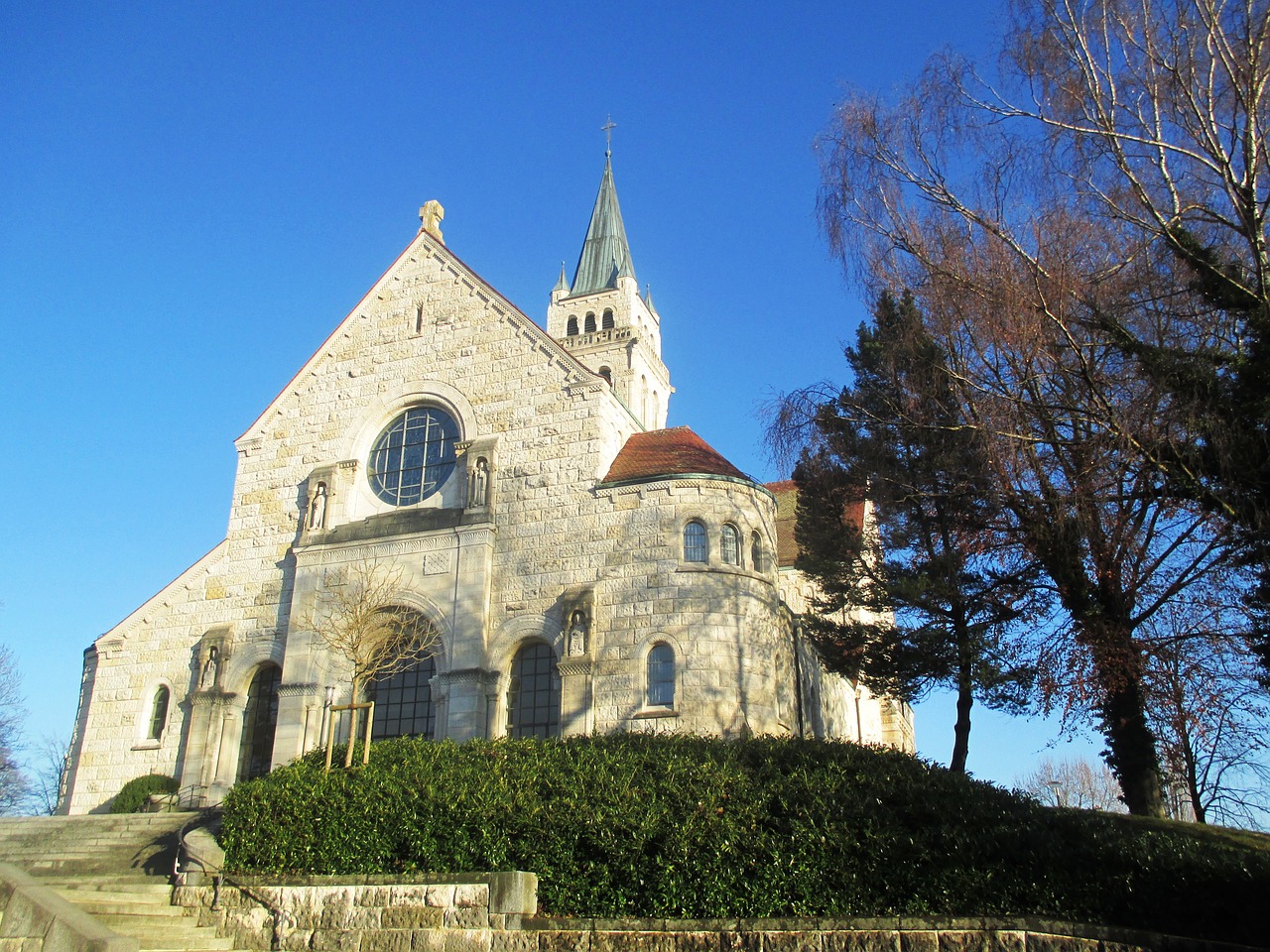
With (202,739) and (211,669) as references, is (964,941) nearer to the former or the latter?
(202,739)

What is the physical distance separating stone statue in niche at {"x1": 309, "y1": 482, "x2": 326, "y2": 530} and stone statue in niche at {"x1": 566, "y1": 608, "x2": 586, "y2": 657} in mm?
7979

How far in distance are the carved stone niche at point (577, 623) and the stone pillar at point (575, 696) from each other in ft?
0.59

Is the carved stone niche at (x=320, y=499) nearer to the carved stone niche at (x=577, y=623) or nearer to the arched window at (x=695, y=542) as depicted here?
the carved stone niche at (x=577, y=623)

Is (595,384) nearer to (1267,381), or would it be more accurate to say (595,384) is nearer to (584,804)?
(584,804)

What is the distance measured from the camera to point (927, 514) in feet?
67.8

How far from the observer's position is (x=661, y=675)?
22812mm

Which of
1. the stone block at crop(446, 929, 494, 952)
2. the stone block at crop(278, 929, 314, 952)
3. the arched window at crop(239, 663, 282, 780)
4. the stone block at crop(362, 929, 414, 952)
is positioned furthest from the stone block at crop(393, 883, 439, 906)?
the arched window at crop(239, 663, 282, 780)

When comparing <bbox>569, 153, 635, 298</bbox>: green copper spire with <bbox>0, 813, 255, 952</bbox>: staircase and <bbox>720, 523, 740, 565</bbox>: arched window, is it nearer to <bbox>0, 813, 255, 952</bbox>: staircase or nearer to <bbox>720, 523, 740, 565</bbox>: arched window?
<bbox>720, 523, 740, 565</bbox>: arched window

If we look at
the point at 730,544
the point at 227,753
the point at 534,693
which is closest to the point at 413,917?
the point at 534,693

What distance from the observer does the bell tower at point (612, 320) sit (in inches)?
2235

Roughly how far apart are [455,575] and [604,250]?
3895cm

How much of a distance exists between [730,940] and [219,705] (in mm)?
18756

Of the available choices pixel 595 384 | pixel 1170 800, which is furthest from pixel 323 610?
pixel 1170 800

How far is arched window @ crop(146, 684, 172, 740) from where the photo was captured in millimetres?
28062
